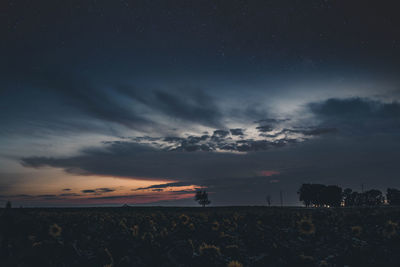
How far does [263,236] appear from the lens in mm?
15820

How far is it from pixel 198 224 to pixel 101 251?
757 centimetres

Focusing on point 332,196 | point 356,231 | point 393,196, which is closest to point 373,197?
point 393,196

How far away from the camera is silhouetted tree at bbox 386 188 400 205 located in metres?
135

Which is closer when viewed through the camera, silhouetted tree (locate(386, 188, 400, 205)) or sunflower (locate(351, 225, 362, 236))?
sunflower (locate(351, 225, 362, 236))

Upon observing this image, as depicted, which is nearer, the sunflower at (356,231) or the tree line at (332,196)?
the sunflower at (356,231)

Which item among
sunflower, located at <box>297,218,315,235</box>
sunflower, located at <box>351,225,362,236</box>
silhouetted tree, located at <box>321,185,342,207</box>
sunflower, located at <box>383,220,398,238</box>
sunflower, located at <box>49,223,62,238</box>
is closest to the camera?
sunflower, located at <box>49,223,62,238</box>

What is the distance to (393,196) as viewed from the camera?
138 metres

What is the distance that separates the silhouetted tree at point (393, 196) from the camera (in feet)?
444

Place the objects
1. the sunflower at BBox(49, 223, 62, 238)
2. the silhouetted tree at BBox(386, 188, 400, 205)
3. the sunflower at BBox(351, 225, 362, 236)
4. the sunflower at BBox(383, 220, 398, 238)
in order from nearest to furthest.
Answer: the sunflower at BBox(49, 223, 62, 238) → the sunflower at BBox(383, 220, 398, 238) → the sunflower at BBox(351, 225, 362, 236) → the silhouetted tree at BBox(386, 188, 400, 205)

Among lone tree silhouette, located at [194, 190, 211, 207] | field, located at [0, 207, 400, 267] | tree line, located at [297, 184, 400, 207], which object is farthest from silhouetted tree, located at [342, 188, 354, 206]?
field, located at [0, 207, 400, 267]

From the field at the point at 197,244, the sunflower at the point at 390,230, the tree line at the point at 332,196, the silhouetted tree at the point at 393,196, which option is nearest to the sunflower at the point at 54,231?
the field at the point at 197,244

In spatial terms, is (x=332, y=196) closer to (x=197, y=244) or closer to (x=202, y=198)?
(x=202, y=198)

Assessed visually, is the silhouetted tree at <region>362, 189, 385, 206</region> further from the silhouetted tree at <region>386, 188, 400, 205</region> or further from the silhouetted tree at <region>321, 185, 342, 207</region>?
the silhouetted tree at <region>321, 185, 342, 207</region>

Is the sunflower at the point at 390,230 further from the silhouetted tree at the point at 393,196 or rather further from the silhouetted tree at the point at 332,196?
the silhouetted tree at the point at 393,196
